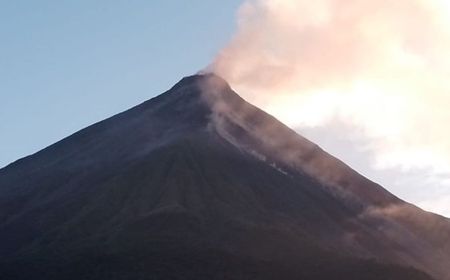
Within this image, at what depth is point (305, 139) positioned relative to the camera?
161 meters

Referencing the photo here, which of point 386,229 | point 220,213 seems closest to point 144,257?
point 220,213

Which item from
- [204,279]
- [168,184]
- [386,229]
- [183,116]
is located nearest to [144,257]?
[204,279]

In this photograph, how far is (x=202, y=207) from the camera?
11694cm

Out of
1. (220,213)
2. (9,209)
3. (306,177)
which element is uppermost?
(306,177)

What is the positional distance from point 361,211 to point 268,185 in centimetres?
1573

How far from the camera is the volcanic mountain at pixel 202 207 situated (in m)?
94.0

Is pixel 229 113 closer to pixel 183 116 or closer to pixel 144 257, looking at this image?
pixel 183 116

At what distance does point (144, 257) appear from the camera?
94812 millimetres

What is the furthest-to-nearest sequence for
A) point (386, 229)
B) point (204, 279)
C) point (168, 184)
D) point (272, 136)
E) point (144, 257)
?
point (272, 136), point (386, 229), point (168, 184), point (144, 257), point (204, 279)

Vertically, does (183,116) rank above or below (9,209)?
above

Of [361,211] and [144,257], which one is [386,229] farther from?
[144,257]

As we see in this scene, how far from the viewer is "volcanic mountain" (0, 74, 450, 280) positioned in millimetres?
94000

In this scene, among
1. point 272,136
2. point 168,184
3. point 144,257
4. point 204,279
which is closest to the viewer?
point 204,279

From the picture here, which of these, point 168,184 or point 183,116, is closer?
point 168,184
